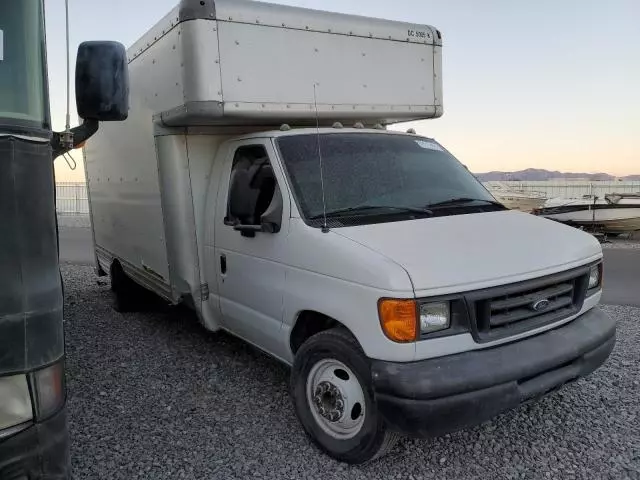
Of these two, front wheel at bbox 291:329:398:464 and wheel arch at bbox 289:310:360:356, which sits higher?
wheel arch at bbox 289:310:360:356

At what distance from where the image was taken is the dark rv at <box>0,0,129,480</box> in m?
2.15

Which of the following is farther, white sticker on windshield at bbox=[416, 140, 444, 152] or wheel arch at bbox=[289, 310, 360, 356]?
white sticker on windshield at bbox=[416, 140, 444, 152]

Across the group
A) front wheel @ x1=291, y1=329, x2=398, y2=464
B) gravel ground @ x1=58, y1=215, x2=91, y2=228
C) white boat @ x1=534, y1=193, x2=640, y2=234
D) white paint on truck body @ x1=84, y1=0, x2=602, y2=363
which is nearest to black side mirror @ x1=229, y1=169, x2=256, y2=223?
white paint on truck body @ x1=84, y1=0, x2=602, y2=363

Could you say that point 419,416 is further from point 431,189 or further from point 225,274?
point 225,274

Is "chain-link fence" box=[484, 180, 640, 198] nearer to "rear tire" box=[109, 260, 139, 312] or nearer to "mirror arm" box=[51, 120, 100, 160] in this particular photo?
"rear tire" box=[109, 260, 139, 312]

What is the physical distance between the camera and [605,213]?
15.5 m

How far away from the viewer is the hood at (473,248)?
305 centimetres

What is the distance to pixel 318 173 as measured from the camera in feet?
13.2

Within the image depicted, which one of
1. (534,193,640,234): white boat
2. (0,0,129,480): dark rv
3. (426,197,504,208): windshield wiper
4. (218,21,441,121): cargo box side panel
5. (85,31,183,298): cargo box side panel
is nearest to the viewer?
(0,0,129,480): dark rv

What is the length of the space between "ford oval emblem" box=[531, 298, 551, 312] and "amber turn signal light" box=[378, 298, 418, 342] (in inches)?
32.8

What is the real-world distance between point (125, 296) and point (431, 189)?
14.9ft

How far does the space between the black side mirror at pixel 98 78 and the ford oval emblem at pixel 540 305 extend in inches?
102

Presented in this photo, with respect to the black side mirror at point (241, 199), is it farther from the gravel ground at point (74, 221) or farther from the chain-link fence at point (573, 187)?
the gravel ground at point (74, 221)

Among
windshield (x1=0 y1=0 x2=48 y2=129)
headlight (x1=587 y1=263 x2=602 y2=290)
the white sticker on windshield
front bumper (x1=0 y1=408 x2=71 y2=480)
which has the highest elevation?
windshield (x1=0 y1=0 x2=48 y2=129)
